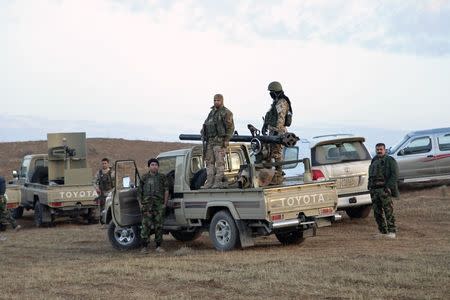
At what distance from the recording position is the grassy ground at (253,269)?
27.3 feet

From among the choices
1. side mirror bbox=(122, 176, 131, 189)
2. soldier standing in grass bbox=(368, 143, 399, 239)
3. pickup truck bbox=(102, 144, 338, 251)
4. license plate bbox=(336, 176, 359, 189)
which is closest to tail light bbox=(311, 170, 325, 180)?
license plate bbox=(336, 176, 359, 189)

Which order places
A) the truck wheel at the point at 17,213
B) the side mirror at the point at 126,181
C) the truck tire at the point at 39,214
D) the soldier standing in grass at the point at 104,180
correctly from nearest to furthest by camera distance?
the side mirror at the point at 126,181
the soldier standing in grass at the point at 104,180
the truck tire at the point at 39,214
the truck wheel at the point at 17,213

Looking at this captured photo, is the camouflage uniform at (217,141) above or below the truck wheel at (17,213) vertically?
above

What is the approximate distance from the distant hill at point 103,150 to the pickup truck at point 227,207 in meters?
25.6

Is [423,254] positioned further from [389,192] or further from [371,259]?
[389,192]

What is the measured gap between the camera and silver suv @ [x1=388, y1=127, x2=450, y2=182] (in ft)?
66.7

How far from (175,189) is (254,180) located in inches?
72.7

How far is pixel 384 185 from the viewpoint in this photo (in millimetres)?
12883

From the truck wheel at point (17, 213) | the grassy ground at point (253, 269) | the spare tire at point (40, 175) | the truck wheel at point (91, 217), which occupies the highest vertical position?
the spare tire at point (40, 175)

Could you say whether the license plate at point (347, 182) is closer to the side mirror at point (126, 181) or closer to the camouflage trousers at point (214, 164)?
the camouflage trousers at point (214, 164)

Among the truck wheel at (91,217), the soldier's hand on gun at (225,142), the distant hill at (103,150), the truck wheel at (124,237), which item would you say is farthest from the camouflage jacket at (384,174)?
the distant hill at (103,150)

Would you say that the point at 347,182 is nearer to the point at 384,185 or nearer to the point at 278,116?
the point at 384,185

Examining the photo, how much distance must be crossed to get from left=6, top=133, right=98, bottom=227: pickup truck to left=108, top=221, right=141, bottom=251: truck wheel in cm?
618

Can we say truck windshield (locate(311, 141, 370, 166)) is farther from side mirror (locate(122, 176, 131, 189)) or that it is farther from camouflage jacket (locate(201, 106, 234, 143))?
side mirror (locate(122, 176, 131, 189))
